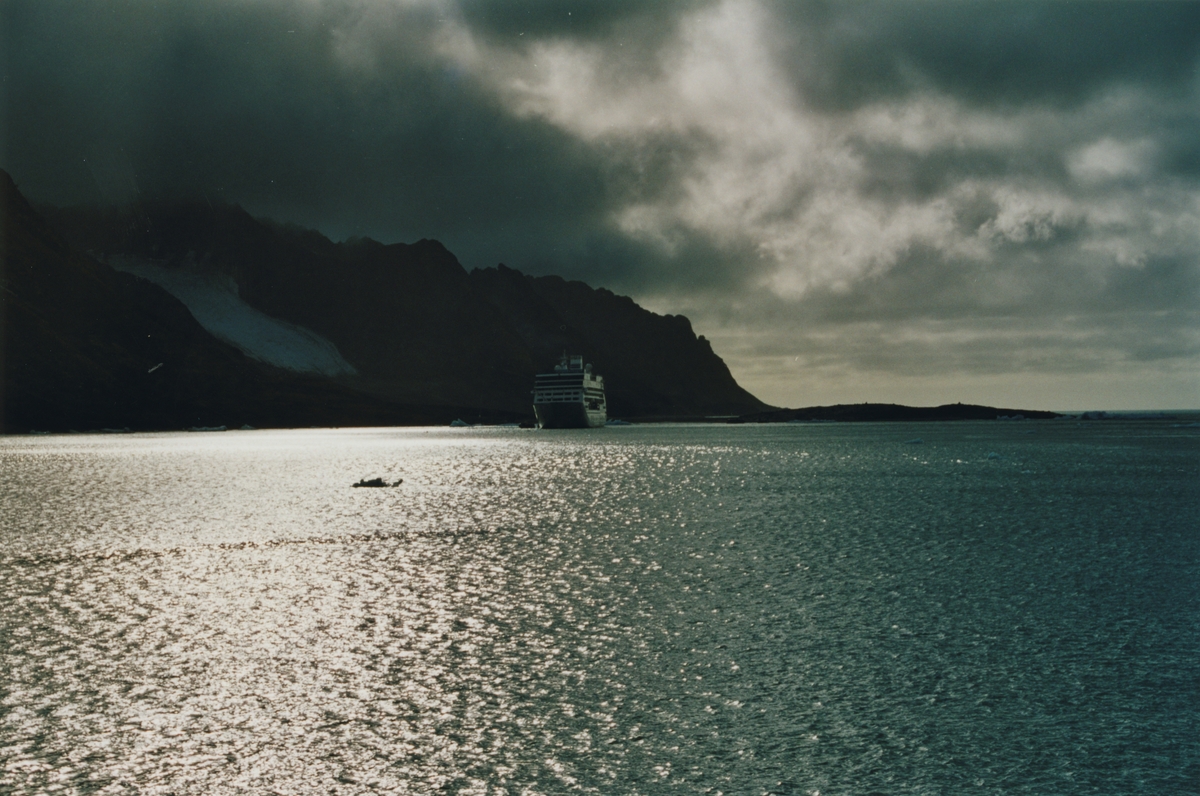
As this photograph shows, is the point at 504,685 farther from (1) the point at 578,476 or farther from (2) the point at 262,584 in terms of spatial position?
(1) the point at 578,476

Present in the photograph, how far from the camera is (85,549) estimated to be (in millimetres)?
28031

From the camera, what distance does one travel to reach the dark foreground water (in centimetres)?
989

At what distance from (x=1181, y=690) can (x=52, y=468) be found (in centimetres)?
8320

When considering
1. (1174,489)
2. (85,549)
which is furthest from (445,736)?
(1174,489)

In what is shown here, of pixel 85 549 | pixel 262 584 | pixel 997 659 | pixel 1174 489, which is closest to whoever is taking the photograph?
pixel 997 659

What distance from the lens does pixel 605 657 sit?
14586mm

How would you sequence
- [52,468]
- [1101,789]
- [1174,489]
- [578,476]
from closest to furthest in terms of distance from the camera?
[1101,789], [1174,489], [578,476], [52,468]

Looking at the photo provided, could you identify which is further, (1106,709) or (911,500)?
(911,500)

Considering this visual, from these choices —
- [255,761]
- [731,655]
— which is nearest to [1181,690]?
[731,655]

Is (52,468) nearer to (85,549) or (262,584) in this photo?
(85,549)

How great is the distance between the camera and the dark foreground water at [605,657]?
32.4 ft

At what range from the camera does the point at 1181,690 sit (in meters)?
12.5

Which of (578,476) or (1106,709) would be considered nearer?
(1106,709)

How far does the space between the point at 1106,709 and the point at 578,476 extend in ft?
173
